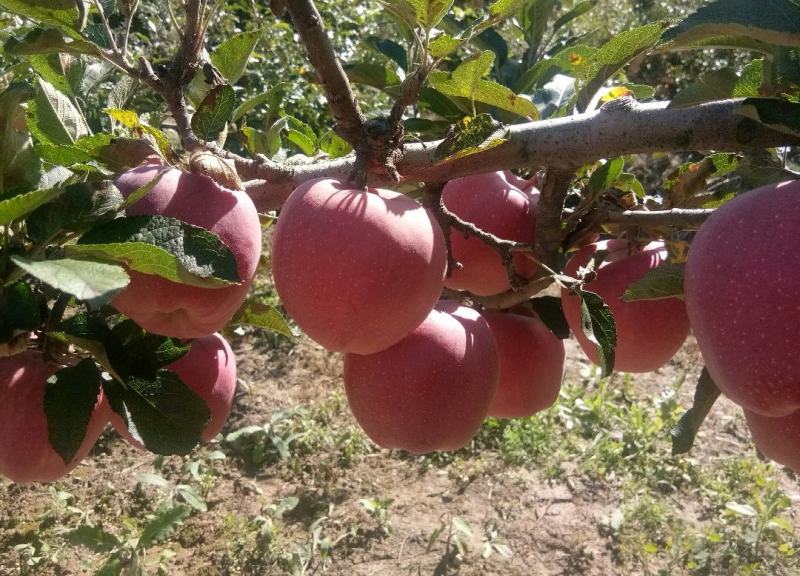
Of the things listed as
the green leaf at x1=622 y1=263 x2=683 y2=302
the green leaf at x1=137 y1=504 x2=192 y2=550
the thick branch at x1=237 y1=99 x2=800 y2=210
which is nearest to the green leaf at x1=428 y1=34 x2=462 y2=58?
the thick branch at x1=237 y1=99 x2=800 y2=210

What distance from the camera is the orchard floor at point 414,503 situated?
2.37 m

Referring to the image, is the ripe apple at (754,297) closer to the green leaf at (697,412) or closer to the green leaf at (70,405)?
the green leaf at (697,412)

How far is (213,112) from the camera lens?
0.73 metres

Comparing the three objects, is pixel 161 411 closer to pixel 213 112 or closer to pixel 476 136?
pixel 213 112

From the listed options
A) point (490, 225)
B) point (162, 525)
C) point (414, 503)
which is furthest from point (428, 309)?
point (414, 503)

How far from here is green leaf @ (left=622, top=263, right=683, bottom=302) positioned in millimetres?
744

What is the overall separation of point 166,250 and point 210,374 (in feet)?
1.71

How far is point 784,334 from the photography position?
22.2 inches

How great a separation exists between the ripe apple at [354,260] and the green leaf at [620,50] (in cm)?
31

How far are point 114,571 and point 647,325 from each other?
67.5 inches

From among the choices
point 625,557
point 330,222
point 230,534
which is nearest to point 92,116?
point 330,222

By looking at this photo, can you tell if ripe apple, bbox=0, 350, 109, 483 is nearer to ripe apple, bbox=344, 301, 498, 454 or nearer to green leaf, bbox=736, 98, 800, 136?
ripe apple, bbox=344, 301, 498, 454

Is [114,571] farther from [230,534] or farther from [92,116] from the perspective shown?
[92,116]

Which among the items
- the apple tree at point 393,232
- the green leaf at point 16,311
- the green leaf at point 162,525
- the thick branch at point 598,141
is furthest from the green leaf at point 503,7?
the green leaf at point 162,525
